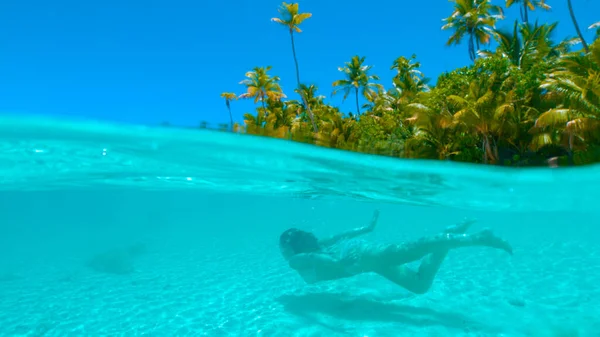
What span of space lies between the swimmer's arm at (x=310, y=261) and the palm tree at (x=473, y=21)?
4098 centimetres

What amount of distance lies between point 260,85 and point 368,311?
4468cm

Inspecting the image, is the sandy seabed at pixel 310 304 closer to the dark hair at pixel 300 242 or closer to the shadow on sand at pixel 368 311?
the shadow on sand at pixel 368 311

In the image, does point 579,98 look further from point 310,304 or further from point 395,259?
point 310,304

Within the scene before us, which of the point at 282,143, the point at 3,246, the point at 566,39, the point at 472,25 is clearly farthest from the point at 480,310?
the point at 3,246

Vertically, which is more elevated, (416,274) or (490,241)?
(490,241)

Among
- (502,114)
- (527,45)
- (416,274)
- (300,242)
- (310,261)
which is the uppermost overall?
(527,45)

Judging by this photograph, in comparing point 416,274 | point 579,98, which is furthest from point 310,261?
point 579,98

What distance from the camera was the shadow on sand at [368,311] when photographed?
27.7 feet

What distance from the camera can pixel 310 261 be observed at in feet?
28.3

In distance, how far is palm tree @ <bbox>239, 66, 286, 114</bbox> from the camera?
51.1 m

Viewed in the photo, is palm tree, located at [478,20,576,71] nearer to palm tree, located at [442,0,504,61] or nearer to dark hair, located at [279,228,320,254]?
palm tree, located at [442,0,504,61]

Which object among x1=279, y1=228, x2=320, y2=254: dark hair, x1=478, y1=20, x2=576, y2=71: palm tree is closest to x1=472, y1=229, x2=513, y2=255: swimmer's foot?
x1=279, y1=228, x2=320, y2=254: dark hair

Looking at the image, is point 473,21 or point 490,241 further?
point 473,21

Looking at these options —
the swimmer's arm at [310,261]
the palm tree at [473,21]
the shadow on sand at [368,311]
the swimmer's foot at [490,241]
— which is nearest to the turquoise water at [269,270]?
the shadow on sand at [368,311]
